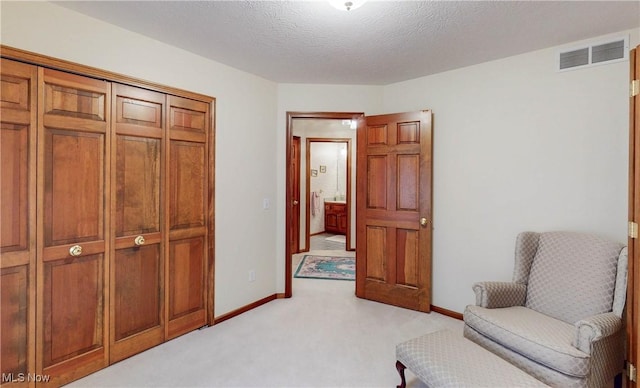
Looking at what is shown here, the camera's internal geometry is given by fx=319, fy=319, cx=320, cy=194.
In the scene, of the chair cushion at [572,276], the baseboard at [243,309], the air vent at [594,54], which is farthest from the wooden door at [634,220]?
the baseboard at [243,309]

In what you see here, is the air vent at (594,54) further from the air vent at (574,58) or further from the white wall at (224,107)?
the white wall at (224,107)

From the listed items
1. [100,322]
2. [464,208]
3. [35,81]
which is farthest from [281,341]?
[35,81]

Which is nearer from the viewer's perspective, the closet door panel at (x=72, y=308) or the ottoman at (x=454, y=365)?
the ottoman at (x=454, y=365)

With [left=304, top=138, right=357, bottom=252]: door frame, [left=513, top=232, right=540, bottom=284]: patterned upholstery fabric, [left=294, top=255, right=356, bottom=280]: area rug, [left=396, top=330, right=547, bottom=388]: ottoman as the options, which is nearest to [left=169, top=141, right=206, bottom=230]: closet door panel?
[left=396, top=330, right=547, bottom=388]: ottoman

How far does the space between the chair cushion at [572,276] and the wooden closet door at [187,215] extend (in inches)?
108

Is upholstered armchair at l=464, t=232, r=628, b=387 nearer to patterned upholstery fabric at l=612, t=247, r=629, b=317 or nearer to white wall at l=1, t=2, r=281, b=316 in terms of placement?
patterned upholstery fabric at l=612, t=247, r=629, b=317

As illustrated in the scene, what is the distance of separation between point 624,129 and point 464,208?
1312 millimetres

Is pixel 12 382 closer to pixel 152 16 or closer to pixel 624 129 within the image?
pixel 152 16

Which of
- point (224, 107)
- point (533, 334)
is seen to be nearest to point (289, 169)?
point (224, 107)

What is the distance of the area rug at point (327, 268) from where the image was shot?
4594 millimetres

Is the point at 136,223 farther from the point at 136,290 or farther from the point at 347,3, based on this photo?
the point at 347,3

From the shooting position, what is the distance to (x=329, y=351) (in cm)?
253

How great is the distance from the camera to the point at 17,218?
6.23 feet

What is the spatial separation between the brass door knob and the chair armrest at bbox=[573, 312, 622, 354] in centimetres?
312
